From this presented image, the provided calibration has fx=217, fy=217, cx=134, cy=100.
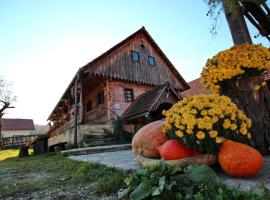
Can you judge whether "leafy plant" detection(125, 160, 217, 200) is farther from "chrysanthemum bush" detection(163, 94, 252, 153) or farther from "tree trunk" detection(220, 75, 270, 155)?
"tree trunk" detection(220, 75, 270, 155)

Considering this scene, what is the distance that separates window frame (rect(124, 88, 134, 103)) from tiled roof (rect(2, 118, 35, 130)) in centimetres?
4717

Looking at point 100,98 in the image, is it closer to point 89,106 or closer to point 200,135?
point 89,106

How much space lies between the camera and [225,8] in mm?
3705

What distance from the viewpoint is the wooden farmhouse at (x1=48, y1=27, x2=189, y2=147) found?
1155 cm

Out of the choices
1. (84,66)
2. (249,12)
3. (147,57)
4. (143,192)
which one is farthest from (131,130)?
(143,192)

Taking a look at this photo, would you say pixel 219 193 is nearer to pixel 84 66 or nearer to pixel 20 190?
pixel 20 190

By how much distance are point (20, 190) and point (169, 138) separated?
6.79 feet

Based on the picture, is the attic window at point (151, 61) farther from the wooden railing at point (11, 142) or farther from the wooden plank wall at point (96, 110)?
the wooden railing at point (11, 142)

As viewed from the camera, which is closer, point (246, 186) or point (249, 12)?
point (246, 186)

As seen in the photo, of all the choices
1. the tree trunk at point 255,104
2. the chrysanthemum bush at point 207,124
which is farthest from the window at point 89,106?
the chrysanthemum bush at point 207,124

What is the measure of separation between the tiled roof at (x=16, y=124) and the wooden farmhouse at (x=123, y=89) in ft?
134

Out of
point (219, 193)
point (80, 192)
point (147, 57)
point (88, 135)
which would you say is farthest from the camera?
point (147, 57)

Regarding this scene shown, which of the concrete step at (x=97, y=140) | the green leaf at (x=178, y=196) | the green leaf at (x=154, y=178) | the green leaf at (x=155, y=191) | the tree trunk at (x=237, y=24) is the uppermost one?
the tree trunk at (x=237, y=24)

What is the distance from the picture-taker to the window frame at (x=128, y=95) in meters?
14.9
